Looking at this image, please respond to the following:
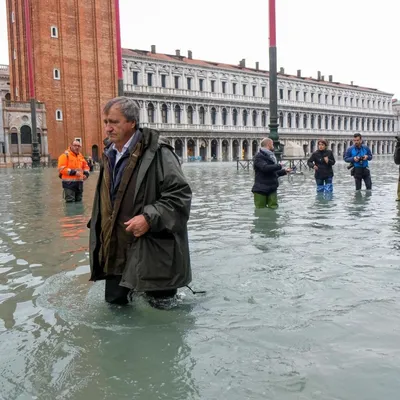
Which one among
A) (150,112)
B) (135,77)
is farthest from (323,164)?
(150,112)

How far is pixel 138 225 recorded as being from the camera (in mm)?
3055

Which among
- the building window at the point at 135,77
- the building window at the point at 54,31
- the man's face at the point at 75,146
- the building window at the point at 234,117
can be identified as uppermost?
the building window at the point at 54,31

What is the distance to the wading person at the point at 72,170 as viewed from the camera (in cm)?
1012

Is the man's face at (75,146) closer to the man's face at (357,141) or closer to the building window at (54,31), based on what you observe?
the man's face at (357,141)

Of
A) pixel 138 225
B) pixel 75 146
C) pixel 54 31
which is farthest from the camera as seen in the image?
pixel 54 31

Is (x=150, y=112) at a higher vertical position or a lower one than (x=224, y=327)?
higher

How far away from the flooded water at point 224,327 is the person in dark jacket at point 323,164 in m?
4.82

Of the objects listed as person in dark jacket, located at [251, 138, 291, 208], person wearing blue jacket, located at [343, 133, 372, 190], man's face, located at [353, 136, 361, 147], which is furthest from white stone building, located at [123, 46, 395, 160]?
person in dark jacket, located at [251, 138, 291, 208]

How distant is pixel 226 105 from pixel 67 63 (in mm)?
24571

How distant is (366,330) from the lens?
3137 millimetres

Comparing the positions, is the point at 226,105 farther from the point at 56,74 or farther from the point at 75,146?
the point at 75,146

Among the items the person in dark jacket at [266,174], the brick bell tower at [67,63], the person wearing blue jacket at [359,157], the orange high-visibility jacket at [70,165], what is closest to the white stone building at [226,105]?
the brick bell tower at [67,63]

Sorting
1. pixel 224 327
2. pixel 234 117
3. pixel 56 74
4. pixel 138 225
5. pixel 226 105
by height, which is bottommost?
pixel 224 327

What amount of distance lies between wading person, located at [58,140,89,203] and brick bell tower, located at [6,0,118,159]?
36685 millimetres
